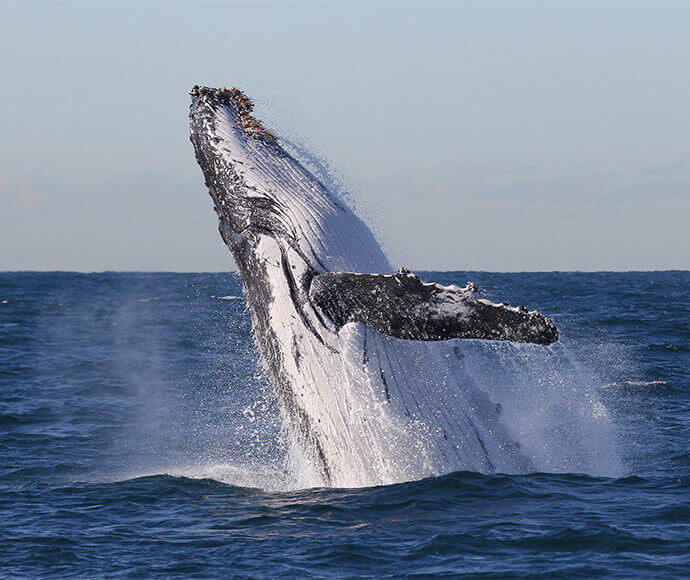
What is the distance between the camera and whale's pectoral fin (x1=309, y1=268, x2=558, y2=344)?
8625 millimetres

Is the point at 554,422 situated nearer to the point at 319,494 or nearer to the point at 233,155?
the point at 319,494

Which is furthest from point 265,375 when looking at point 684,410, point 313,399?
point 684,410

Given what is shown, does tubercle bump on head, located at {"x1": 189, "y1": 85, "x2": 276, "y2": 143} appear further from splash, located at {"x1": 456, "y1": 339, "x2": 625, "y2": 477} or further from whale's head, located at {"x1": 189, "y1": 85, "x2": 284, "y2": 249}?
splash, located at {"x1": 456, "y1": 339, "x2": 625, "y2": 477}

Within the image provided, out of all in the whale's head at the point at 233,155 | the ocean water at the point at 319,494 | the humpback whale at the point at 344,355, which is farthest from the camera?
the whale's head at the point at 233,155

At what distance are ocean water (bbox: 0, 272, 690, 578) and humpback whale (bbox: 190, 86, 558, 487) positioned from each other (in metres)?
0.34

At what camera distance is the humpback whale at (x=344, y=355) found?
10250 mm

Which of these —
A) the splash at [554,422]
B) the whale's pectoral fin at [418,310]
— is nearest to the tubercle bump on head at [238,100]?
the whale's pectoral fin at [418,310]

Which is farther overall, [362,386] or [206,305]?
[206,305]

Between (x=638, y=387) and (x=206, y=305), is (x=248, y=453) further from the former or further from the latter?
(x=206, y=305)

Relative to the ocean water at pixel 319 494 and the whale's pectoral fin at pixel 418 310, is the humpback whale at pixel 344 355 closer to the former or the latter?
the whale's pectoral fin at pixel 418 310

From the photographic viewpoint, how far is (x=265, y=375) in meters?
11.8

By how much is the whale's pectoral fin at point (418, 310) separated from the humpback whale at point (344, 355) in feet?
0.07

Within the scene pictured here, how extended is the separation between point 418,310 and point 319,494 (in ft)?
8.71

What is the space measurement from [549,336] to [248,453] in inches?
287
